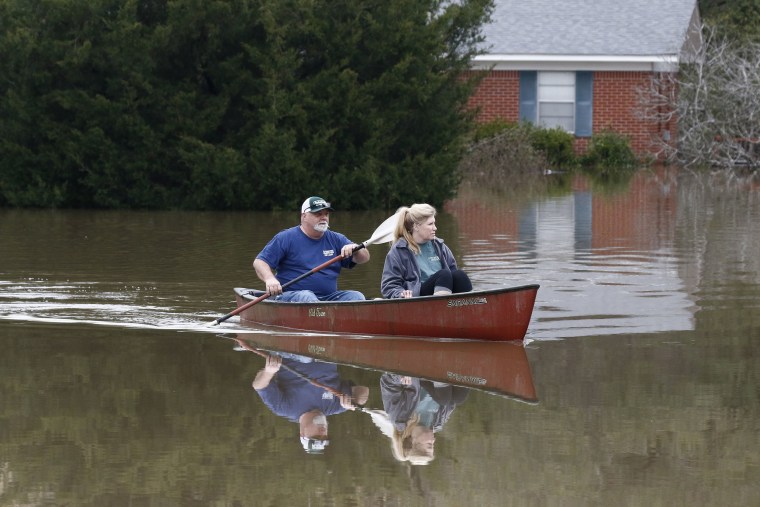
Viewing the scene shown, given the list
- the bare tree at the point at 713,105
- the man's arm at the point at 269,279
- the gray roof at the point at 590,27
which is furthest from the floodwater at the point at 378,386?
the gray roof at the point at 590,27

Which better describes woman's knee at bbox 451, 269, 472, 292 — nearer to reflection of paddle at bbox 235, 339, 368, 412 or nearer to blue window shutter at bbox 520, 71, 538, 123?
reflection of paddle at bbox 235, 339, 368, 412

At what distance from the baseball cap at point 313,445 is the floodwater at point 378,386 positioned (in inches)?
2.1

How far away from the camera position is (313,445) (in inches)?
316

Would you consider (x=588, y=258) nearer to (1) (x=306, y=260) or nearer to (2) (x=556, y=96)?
(1) (x=306, y=260)

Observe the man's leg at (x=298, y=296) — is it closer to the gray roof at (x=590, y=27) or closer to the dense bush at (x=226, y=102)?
the dense bush at (x=226, y=102)

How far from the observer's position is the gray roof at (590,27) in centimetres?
3997

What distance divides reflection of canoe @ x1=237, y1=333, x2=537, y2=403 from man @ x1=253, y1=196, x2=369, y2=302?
541mm

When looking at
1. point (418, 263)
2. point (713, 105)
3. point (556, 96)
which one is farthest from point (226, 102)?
point (556, 96)

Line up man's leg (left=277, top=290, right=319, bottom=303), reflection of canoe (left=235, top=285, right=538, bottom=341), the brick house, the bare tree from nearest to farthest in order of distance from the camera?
reflection of canoe (left=235, top=285, right=538, bottom=341)
man's leg (left=277, top=290, right=319, bottom=303)
the bare tree
the brick house

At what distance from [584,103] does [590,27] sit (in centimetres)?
241

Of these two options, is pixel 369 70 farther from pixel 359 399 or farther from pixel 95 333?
pixel 359 399

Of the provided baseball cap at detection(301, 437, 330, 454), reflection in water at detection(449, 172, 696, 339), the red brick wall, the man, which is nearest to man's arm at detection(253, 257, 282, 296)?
the man

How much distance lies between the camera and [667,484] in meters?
7.20

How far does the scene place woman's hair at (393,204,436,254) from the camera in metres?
12.0
